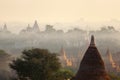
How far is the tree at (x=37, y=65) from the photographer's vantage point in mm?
51684

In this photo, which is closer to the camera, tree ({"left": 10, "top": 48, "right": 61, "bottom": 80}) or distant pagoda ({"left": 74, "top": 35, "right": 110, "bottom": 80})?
distant pagoda ({"left": 74, "top": 35, "right": 110, "bottom": 80})

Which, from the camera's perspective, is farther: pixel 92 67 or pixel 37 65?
pixel 37 65

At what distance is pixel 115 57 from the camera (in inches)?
4742

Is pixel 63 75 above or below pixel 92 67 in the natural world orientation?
below

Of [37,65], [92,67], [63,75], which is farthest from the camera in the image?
[63,75]

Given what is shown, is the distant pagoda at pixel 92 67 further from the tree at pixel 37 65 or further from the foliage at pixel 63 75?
the foliage at pixel 63 75

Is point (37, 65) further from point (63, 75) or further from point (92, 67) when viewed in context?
point (63, 75)

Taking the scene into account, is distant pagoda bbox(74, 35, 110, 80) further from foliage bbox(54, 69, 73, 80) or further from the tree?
foliage bbox(54, 69, 73, 80)

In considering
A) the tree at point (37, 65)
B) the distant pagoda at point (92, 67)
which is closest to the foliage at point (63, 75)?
the tree at point (37, 65)

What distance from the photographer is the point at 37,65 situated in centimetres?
5134

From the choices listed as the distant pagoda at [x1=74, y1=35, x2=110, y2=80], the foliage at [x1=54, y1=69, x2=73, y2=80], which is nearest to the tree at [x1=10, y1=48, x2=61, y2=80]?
the foliage at [x1=54, y1=69, x2=73, y2=80]

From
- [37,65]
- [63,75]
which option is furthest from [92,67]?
[63,75]

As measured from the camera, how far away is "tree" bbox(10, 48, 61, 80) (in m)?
51.7

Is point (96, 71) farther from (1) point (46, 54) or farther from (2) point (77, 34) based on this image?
(2) point (77, 34)
